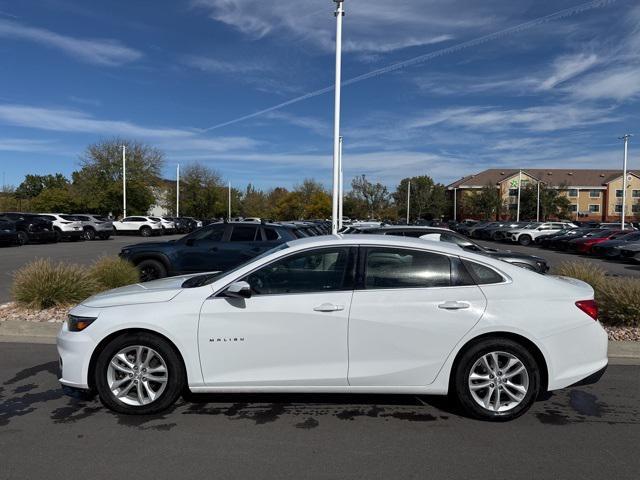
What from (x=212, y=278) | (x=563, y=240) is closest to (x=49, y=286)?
(x=212, y=278)

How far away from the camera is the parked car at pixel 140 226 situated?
1735 inches

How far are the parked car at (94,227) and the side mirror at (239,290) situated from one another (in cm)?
3244

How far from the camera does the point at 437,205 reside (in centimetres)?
9438

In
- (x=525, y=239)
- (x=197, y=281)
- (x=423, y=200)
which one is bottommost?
(x=525, y=239)

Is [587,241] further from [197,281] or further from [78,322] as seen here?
[78,322]

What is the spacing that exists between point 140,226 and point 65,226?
504 inches

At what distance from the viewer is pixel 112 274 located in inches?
370

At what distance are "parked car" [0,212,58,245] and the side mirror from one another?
26.3 meters

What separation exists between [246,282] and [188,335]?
63cm

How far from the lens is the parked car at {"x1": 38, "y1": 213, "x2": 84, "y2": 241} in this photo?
31306 mm

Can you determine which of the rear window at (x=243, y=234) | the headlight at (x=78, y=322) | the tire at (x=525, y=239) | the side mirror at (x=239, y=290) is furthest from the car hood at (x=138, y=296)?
the tire at (x=525, y=239)

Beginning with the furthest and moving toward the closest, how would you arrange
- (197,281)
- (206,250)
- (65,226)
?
(65,226) < (206,250) < (197,281)

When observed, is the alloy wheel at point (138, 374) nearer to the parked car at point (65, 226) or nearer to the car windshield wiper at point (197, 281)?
the car windshield wiper at point (197, 281)

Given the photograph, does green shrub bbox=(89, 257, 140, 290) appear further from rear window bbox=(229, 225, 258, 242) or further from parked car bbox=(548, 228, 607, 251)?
parked car bbox=(548, 228, 607, 251)
